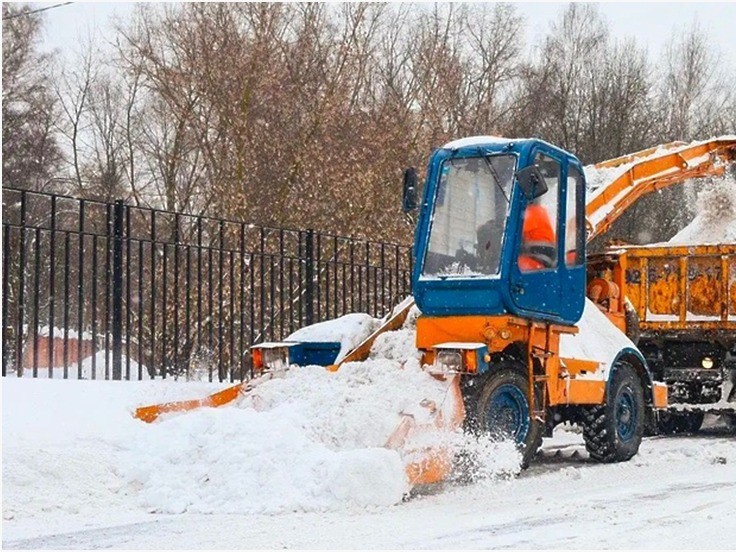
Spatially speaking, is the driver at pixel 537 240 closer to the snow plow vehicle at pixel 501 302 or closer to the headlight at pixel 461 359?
the snow plow vehicle at pixel 501 302

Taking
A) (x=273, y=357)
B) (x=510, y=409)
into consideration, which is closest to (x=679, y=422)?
(x=510, y=409)

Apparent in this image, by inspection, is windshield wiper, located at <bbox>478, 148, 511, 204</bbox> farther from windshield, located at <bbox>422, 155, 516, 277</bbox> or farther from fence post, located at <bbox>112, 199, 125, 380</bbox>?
fence post, located at <bbox>112, 199, 125, 380</bbox>

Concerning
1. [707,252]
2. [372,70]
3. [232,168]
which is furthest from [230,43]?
[707,252]

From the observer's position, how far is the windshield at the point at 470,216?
10.1 m

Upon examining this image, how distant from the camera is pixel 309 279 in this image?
595 inches

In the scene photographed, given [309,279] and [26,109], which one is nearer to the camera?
[309,279]

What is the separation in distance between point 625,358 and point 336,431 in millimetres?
4291

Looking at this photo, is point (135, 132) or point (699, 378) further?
point (135, 132)

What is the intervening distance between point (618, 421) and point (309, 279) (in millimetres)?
5067

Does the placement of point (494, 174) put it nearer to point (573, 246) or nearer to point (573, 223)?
point (573, 223)

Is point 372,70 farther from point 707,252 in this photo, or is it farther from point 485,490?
point 485,490

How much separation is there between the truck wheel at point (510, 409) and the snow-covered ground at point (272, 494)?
1.14ft

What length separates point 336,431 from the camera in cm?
879

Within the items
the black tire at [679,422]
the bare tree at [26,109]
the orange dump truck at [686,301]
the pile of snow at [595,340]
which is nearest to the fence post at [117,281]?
the pile of snow at [595,340]
